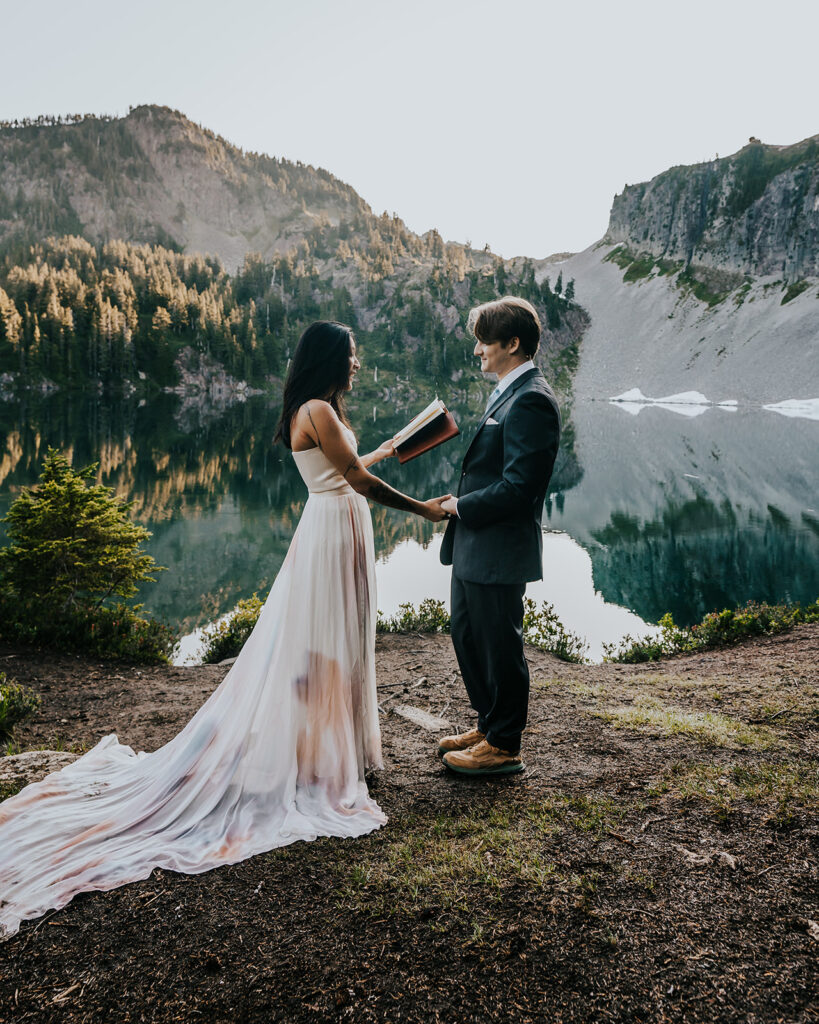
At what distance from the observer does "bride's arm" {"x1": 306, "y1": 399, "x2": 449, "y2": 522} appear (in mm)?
3830

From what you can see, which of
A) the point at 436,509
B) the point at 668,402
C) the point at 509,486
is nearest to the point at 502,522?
the point at 509,486

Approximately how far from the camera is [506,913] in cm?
280

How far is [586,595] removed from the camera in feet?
53.7

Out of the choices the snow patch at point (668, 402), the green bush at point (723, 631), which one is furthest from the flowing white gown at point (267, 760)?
the snow patch at point (668, 402)

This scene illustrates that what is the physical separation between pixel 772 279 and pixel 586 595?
444 feet

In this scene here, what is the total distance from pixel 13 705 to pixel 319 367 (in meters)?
4.76

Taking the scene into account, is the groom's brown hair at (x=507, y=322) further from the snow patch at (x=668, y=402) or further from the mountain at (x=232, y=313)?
the mountain at (x=232, y=313)

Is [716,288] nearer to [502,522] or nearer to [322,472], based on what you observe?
[502,522]

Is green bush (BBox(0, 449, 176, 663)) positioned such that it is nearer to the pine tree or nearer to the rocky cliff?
the pine tree

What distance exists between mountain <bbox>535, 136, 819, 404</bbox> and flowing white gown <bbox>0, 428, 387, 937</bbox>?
4142 inches

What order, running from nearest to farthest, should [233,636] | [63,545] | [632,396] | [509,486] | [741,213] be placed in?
[509,486] → [63,545] → [233,636] → [632,396] → [741,213]

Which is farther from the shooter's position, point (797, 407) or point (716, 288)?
point (716, 288)

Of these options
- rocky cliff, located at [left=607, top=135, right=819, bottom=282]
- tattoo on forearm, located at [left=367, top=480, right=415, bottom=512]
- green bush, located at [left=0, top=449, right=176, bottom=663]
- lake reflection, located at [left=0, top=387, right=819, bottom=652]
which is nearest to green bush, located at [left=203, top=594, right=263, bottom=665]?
green bush, located at [left=0, top=449, right=176, bottom=663]

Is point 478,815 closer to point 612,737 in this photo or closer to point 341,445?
point 612,737
